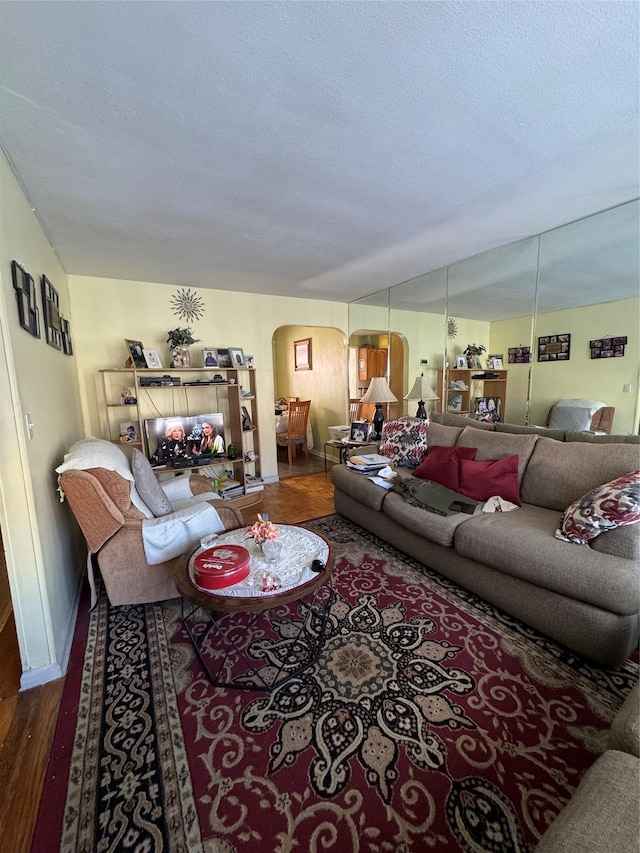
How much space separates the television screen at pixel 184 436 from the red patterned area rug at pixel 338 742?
6.33 ft

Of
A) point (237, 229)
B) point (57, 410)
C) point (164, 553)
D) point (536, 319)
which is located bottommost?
point (164, 553)

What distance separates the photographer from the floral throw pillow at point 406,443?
Result: 10.1ft

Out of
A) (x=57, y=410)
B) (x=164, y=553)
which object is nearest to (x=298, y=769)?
(x=164, y=553)

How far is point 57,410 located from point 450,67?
2709mm

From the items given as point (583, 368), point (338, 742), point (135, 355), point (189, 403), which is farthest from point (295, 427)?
point (338, 742)

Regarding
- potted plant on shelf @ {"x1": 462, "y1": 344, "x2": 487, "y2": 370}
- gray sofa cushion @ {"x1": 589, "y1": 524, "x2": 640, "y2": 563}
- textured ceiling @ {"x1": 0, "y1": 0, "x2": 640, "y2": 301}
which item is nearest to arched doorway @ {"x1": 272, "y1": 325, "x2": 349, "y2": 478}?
potted plant on shelf @ {"x1": 462, "y1": 344, "x2": 487, "y2": 370}

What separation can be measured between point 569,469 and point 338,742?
1.93 m

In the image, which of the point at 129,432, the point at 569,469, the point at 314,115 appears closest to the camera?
the point at 314,115

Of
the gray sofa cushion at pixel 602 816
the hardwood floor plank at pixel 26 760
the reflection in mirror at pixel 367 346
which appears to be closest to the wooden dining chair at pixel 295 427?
the reflection in mirror at pixel 367 346

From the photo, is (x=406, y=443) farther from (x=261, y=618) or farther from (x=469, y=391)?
(x=261, y=618)

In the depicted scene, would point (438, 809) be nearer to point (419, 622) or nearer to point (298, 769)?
point (298, 769)

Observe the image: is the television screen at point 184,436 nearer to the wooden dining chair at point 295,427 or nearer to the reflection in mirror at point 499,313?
the wooden dining chair at point 295,427

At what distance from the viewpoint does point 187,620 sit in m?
1.97

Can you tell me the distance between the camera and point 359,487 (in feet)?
9.55
